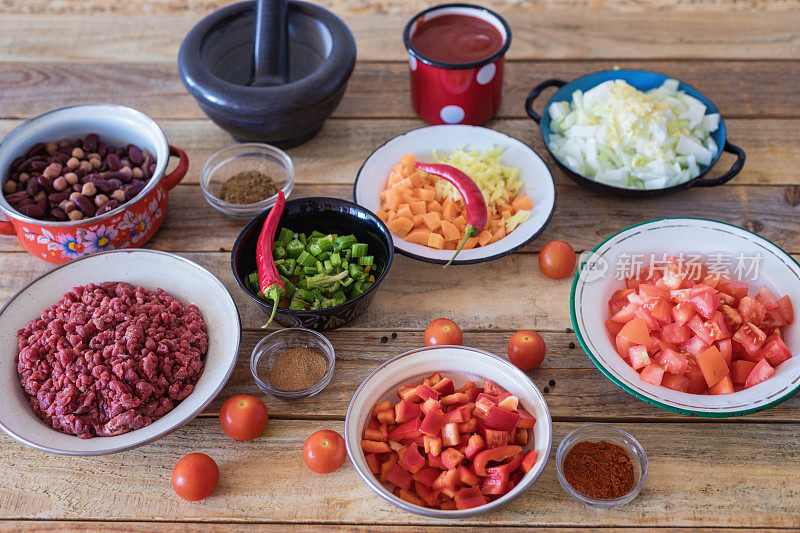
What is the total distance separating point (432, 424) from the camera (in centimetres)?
147

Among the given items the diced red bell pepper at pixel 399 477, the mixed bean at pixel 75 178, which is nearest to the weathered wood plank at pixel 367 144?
the mixed bean at pixel 75 178

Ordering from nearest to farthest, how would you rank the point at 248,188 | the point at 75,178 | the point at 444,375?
the point at 444,375
the point at 75,178
the point at 248,188

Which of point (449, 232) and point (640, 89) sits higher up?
point (640, 89)

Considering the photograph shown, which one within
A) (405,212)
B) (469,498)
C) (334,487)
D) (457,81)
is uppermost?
(457,81)

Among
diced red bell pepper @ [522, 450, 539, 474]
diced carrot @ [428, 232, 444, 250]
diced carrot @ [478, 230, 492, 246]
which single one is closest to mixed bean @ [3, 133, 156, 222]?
diced carrot @ [428, 232, 444, 250]

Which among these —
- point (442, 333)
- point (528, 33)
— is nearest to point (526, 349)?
point (442, 333)

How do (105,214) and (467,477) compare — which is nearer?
(467,477)

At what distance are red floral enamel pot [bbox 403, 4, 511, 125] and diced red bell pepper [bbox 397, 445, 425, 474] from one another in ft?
3.87

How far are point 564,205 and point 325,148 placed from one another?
2.62ft

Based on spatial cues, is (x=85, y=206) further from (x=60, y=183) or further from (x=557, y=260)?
(x=557, y=260)

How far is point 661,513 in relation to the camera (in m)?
1.48

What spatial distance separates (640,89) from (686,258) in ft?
2.40

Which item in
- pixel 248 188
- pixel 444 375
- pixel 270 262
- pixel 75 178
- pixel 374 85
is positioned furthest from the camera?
pixel 374 85

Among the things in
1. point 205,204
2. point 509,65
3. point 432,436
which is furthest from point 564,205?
point 205,204
